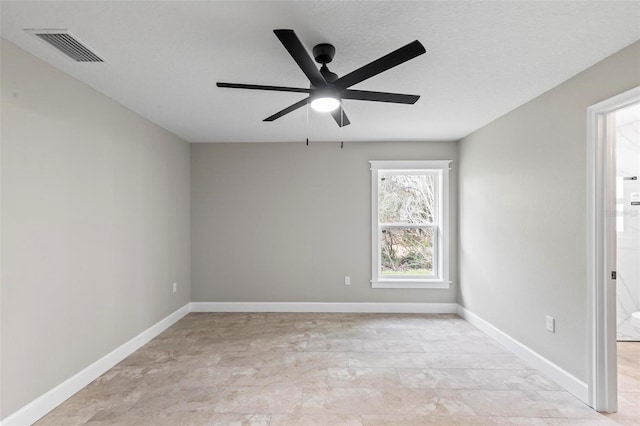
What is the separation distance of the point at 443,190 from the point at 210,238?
3.43m

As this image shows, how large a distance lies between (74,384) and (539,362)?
12.7 ft

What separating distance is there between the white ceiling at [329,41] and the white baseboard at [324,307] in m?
2.71

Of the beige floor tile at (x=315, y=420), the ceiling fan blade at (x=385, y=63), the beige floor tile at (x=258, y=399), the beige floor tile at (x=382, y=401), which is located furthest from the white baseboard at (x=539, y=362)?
the ceiling fan blade at (x=385, y=63)

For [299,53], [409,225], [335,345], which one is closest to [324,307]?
[335,345]

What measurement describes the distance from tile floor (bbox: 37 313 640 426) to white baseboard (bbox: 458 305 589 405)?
0.07 m

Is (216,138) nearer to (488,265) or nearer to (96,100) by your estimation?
(96,100)

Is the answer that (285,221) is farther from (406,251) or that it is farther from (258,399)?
(258,399)

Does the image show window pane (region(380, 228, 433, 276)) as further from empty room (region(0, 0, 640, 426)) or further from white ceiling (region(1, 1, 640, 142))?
white ceiling (region(1, 1, 640, 142))

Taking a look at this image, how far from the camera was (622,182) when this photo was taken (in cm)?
352

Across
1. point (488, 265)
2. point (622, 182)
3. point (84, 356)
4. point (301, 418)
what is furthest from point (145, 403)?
point (622, 182)

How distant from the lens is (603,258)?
217 cm

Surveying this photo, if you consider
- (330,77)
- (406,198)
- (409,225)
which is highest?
(330,77)

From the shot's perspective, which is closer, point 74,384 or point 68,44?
point 68,44

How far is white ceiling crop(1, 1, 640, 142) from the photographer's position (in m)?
1.59
